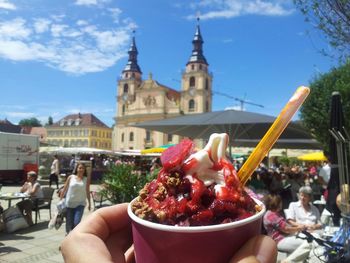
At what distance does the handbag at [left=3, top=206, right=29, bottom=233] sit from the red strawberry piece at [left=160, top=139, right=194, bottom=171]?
8504 millimetres

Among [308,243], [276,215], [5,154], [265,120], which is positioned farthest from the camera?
[5,154]

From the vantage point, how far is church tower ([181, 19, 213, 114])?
79375mm

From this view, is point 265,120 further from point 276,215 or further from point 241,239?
point 241,239

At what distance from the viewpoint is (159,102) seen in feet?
270

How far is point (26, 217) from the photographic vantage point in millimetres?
9148

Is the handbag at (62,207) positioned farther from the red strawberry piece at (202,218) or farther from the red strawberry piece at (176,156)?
the red strawberry piece at (202,218)

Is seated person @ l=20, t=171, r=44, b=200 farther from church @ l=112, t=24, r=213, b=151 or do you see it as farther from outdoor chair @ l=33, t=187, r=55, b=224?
church @ l=112, t=24, r=213, b=151

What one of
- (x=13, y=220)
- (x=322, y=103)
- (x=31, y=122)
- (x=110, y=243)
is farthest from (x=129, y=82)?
(x=110, y=243)

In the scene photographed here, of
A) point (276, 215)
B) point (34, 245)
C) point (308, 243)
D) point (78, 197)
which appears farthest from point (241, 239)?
point (34, 245)

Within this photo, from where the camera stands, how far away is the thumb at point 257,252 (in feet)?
2.78

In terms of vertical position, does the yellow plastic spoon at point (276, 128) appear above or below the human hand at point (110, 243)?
above

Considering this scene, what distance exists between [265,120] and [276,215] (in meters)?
3.60

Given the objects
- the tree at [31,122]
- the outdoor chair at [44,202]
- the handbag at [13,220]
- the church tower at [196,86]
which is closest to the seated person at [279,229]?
the handbag at [13,220]

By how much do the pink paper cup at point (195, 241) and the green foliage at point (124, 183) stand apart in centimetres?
473
